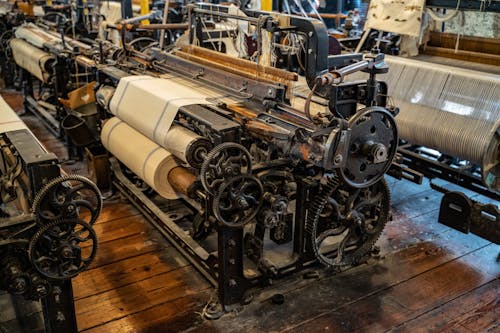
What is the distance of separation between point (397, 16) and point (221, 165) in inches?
102

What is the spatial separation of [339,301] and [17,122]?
179 cm

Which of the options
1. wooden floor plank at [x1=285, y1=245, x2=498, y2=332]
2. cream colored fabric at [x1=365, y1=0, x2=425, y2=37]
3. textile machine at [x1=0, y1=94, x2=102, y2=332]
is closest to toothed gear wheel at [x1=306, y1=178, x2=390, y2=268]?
wooden floor plank at [x1=285, y1=245, x2=498, y2=332]

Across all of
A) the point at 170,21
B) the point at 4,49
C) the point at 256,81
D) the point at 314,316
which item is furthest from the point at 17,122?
the point at 4,49

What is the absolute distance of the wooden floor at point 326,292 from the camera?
2.55 meters

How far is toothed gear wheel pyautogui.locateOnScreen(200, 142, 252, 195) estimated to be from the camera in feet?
7.43

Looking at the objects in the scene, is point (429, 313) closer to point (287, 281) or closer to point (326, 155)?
point (287, 281)

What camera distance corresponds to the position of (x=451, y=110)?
11.1 feet

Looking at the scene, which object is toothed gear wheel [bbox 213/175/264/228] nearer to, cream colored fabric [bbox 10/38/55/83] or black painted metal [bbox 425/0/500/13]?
black painted metal [bbox 425/0/500/13]

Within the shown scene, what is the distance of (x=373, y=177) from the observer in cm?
261

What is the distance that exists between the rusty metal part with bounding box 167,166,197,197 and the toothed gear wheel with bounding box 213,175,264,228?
1.05ft

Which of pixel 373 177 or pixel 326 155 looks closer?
pixel 326 155

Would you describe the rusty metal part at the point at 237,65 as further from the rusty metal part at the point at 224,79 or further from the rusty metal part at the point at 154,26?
the rusty metal part at the point at 154,26

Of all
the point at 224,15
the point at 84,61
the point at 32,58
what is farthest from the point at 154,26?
the point at 32,58

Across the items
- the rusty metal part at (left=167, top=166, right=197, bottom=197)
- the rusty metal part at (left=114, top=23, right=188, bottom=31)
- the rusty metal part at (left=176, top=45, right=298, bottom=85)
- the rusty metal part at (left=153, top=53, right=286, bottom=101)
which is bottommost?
the rusty metal part at (left=167, top=166, right=197, bottom=197)
